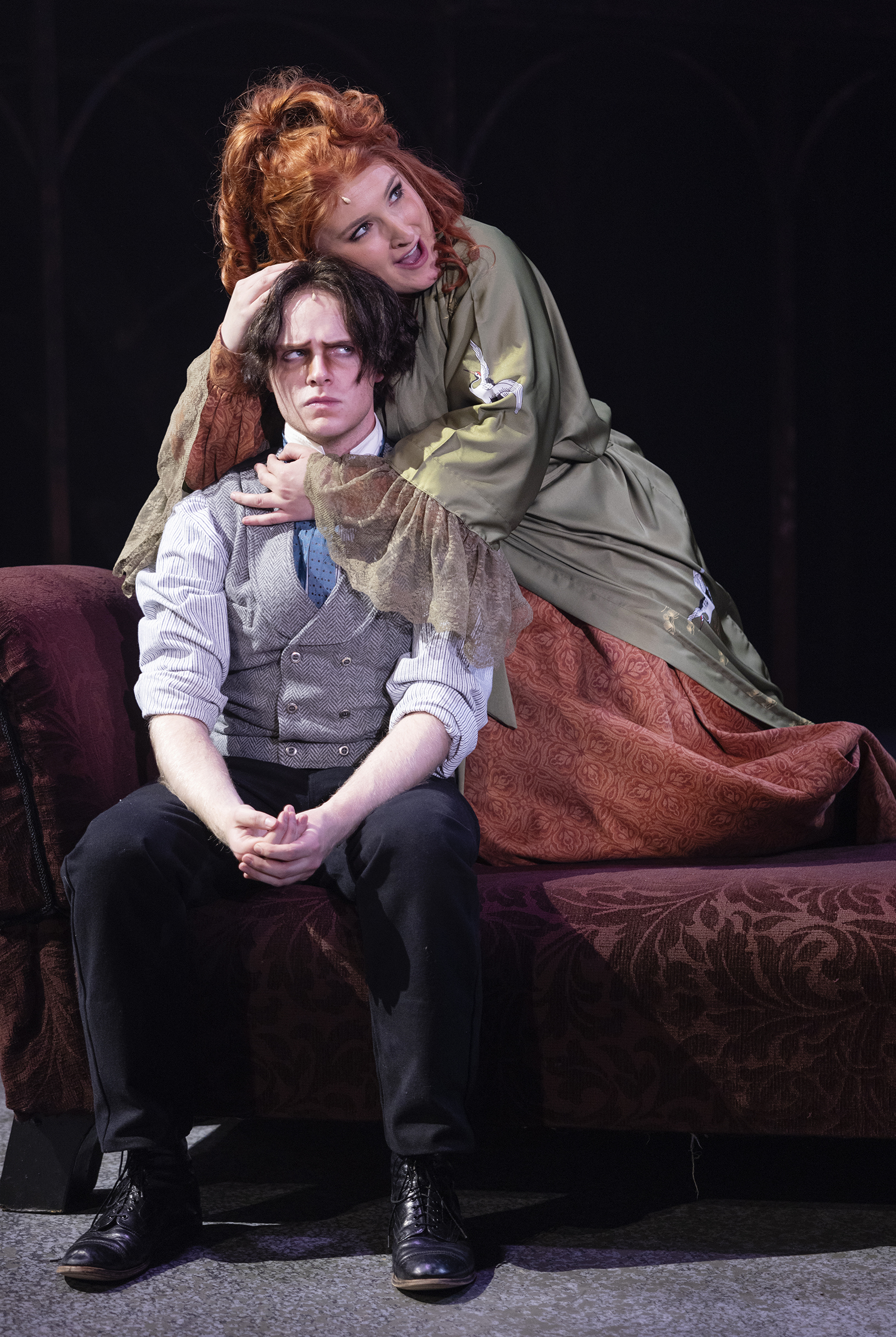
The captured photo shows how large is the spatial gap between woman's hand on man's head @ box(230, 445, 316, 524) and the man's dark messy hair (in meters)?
0.13

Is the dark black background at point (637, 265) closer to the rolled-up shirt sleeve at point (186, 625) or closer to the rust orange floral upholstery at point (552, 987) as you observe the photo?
the rolled-up shirt sleeve at point (186, 625)

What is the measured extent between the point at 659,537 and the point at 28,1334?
4.39 feet

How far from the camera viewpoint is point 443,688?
1.65 meters

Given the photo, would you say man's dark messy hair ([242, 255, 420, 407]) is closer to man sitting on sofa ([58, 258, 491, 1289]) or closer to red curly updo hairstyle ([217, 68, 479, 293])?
man sitting on sofa ([58, 258, 491, 1289])

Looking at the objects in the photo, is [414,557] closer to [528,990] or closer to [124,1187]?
[528,990]

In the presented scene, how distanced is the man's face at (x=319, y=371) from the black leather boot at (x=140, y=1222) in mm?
892

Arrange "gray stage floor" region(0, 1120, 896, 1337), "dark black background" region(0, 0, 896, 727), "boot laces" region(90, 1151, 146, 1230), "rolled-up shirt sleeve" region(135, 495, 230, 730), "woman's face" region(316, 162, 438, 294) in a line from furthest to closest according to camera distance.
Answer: "dark black background" region(0, 0, 896, 727) < "woman's face" region(316, 162, 438, 294) < "rolled-up shirt sleeve" region(135, 495, 230, 730) < "boot laces" region(90, 1151, 146, 1230) < "gray stage floor" region(0, 1120, 896, 1337)

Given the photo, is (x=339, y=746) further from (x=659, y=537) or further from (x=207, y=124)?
(x=207, y=124)

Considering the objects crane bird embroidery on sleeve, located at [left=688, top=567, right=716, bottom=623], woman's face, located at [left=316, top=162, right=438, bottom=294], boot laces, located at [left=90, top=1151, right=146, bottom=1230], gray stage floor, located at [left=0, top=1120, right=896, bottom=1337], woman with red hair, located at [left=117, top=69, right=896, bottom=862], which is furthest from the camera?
crane bird embroidery on sleeve, located at [left=688, top=567, right=716, bottom=623]

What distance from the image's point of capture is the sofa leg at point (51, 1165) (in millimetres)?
1646

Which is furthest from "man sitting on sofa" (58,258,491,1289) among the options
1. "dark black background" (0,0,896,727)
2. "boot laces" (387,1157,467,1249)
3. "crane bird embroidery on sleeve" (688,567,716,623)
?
"dark black background" (0,0,896,727)

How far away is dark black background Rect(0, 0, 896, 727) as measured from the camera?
5090 millimetres

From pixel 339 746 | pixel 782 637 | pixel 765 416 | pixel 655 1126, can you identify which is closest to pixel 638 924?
pixel 655 1126

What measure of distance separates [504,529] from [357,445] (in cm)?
22
